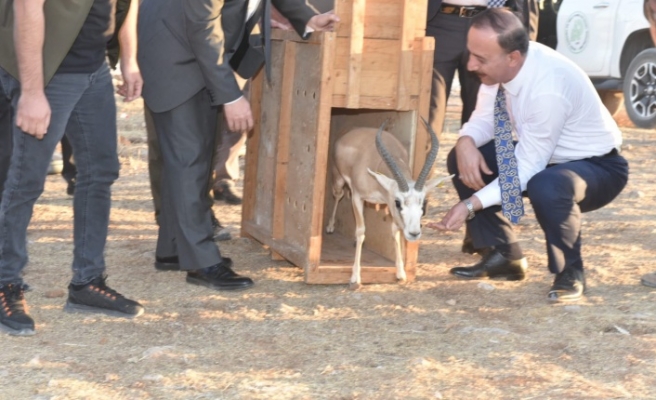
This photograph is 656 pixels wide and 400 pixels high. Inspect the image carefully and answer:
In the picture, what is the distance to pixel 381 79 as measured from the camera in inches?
226

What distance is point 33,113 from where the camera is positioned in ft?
14.7

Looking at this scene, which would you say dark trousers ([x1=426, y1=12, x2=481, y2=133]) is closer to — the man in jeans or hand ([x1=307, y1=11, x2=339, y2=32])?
hand ([x1=307, y1=11, x2=339, y2=32])

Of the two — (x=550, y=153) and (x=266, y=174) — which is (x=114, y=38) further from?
(x=550, y=153)

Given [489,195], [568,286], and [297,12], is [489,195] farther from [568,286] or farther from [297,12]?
[297,12]

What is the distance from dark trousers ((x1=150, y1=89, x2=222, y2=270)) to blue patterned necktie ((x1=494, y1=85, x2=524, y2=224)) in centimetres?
157

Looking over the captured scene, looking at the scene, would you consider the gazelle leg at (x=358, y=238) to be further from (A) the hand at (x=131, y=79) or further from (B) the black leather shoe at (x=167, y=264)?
(A) the hand at (x=131, y=79)

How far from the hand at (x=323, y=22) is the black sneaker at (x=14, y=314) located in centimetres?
211

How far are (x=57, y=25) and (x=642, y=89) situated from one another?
350 inches

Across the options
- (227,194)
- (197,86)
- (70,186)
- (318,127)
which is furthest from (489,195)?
(70,186)

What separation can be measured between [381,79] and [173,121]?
116 centimetres

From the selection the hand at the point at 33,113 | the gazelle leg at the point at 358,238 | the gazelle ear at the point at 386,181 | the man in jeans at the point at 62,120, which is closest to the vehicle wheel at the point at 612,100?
the gazelle leg at the point at 358,238

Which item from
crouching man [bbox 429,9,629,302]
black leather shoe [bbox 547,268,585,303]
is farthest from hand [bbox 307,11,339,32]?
black leather shoe [bbox 547,268,585,303]

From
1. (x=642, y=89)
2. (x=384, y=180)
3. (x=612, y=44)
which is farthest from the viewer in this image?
(x=612, y=44)

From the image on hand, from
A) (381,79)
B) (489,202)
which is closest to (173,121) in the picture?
(381,79)
